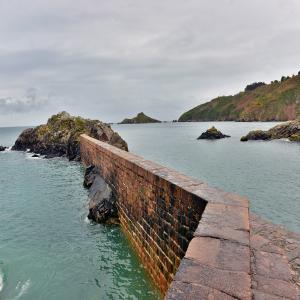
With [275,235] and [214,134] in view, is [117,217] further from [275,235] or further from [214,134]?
[214,134]

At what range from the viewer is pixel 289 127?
69.0 meters

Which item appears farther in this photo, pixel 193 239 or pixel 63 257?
pixel 63 257

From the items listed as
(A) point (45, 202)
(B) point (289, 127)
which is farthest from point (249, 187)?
(B) point (289, 127)

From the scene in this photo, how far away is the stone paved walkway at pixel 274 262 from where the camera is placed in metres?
3.72

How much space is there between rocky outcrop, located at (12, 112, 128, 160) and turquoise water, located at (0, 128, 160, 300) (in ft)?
68.9

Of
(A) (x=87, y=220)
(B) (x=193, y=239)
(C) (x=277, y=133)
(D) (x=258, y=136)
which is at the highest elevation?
(B) (x=193, y=239)

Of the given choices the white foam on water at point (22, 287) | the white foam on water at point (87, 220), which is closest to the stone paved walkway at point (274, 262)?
the white foam on water at point (22, 287)

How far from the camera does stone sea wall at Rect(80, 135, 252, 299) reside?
12.1 feet

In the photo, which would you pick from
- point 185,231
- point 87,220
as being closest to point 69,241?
point 87,220

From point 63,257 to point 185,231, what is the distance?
529 centimetres

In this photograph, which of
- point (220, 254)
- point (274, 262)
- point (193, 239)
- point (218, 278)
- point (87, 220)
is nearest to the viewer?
point (218, 278)

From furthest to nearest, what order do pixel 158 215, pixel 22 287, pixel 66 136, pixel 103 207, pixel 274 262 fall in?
pixel 66 136, pixel 103 207, pixel 22 287, pixel 158 215, pixel 274 262

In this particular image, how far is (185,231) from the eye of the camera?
6598 mm

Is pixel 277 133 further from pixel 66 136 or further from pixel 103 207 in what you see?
pixel 103 207
